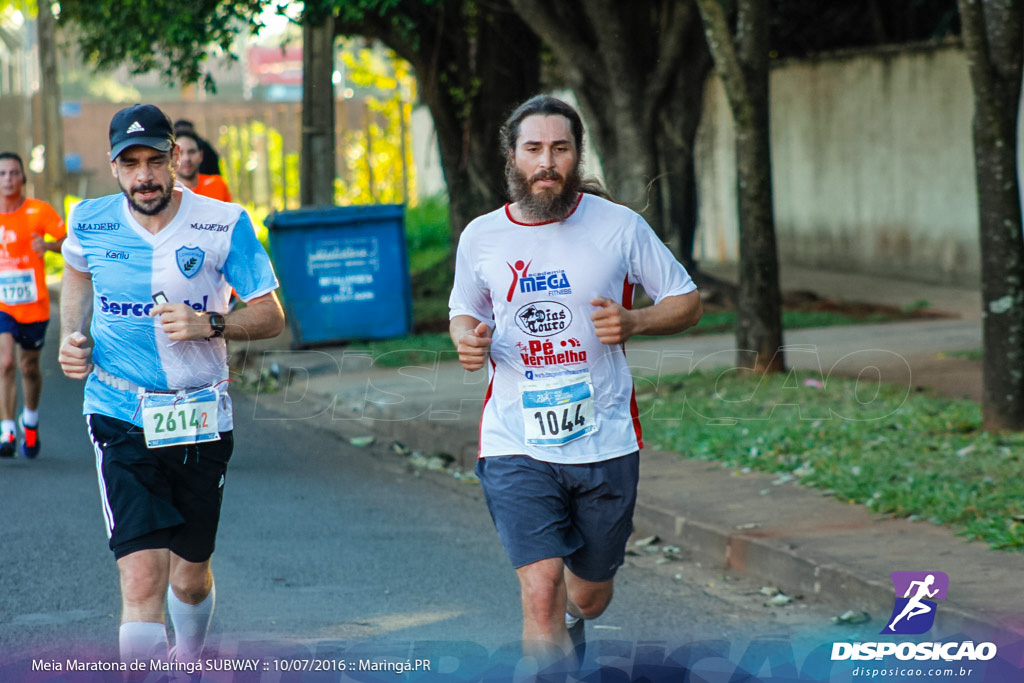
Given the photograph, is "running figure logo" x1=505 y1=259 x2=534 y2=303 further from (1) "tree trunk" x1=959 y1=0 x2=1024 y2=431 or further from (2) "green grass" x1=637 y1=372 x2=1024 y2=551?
(1) "tree trunk" x1=959 y1=0 x2=1024 y2=431

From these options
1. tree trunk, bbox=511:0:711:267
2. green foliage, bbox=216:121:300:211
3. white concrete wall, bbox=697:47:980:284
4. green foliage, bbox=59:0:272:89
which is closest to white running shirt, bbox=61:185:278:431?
tree trunk, bbox=511:0:711:267

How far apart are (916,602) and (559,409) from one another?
2141 millimetres

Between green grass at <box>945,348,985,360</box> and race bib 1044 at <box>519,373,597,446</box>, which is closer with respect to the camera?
race bib 1044 at <box>519,373,597,446</box>

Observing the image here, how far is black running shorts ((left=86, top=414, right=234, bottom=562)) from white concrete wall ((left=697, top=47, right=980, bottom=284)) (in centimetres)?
1352

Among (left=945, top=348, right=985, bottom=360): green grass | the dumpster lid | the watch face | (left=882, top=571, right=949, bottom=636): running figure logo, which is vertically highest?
the dumpster lid

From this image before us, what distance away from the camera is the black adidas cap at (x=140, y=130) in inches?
173

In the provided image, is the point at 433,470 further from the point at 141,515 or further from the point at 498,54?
the point at 498,54

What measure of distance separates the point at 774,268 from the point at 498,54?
7.22 metres

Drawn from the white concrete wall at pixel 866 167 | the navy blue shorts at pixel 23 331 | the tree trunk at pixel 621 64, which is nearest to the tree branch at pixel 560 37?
the tree trunk at pixel 621 64

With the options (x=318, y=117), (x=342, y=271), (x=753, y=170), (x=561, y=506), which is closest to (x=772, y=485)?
(x=753, y=170)

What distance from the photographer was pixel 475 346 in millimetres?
4211

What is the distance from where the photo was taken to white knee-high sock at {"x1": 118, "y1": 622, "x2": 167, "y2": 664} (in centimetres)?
423

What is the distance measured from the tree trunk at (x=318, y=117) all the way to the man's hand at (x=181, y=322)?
1052 cm

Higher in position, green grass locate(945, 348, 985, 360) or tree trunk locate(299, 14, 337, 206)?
tree trunk locate(299, 14, 337, 206)
